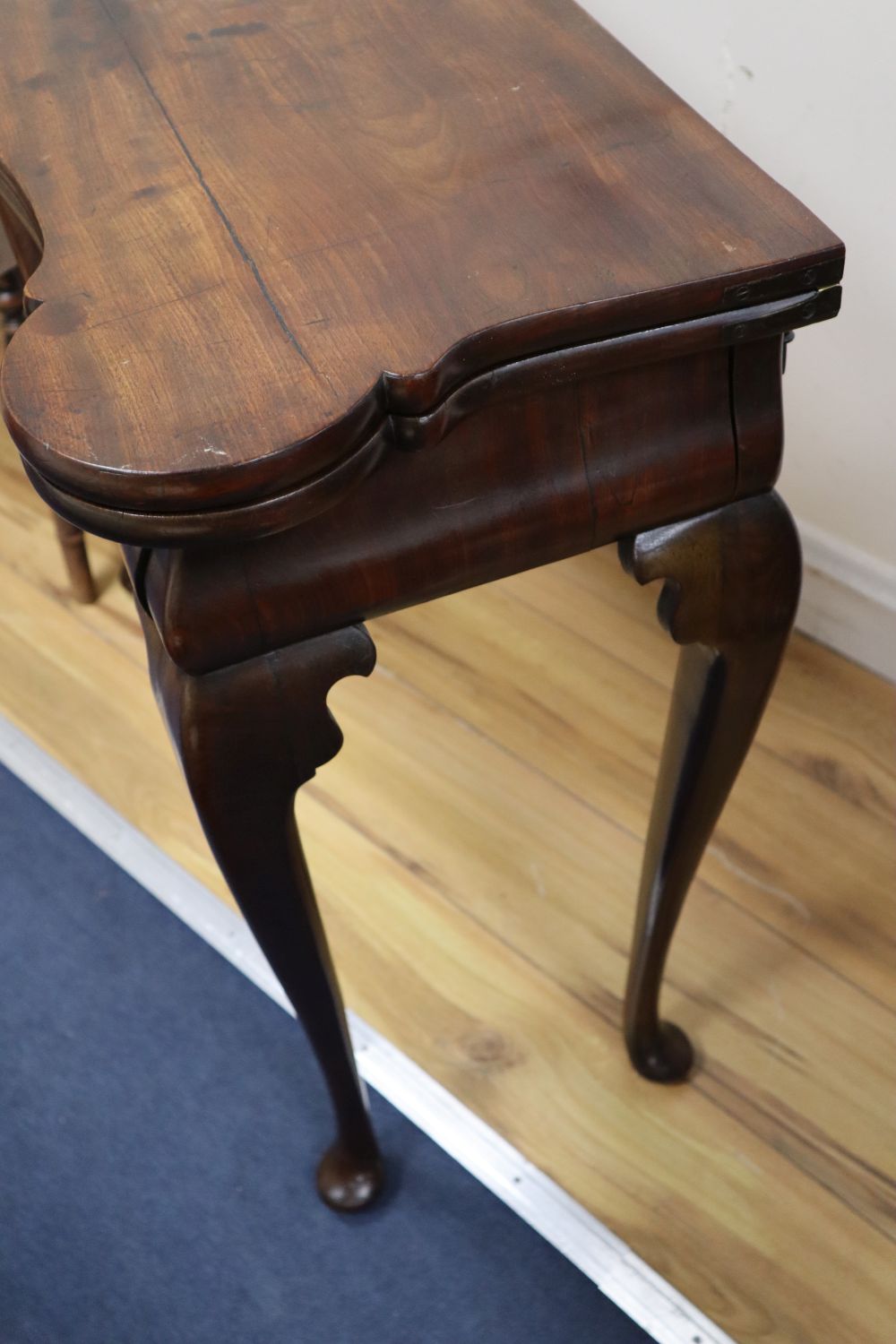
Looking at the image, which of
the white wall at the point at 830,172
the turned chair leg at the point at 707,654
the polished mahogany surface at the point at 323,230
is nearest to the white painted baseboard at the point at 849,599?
the white wall at the point at 830,172

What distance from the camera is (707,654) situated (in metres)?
0.69

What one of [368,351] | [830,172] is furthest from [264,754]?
[830,172]

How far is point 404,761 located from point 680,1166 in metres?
0.47

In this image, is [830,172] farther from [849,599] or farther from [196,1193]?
[196,1193]

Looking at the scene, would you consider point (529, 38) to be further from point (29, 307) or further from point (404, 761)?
point (404, 761)

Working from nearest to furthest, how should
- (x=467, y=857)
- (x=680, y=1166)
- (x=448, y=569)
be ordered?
(x=448, y=569), (x=680, y=1166), (x=467, y=857)

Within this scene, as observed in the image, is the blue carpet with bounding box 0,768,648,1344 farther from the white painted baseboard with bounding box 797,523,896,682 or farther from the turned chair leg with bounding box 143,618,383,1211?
the white painted baseboard with bounding box 797,523,896,682

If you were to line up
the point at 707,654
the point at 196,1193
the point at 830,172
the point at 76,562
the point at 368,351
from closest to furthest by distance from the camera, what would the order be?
the point at 368,351
the point at 707,654
the point at 196,1193
the point at 830,172
the point at 76,562

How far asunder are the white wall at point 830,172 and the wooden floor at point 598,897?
0.52 ft

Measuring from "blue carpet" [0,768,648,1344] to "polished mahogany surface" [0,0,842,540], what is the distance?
2.16 ft

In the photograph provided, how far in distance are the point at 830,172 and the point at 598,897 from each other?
664 mm

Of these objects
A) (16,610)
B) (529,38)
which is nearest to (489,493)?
(529,38)

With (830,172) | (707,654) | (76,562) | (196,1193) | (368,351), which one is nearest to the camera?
(368,351)

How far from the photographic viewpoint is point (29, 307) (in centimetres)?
56
